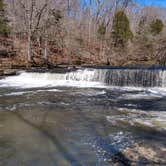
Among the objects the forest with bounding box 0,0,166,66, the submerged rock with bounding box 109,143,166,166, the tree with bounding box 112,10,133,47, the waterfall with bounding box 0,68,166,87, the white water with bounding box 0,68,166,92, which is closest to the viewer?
the submerged rock with bounding box 109,143,166,166

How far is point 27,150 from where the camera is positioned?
18.6ft

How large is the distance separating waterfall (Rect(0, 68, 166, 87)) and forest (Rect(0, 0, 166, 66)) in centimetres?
600

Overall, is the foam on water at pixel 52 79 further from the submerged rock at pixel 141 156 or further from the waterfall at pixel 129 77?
the submerged rock at pixel 141 156

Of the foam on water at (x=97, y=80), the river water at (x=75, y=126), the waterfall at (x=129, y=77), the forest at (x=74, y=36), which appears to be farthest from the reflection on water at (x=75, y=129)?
the forest at (x=74, y=36)

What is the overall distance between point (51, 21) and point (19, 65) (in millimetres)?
8826

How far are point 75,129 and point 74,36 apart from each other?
99.6 feet

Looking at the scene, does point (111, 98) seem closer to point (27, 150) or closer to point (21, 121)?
point (21, 121)

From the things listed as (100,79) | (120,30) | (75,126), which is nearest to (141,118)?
(75,126)

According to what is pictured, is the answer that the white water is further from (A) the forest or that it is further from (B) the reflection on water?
(A) the forest

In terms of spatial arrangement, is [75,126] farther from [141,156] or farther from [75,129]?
[141,156]

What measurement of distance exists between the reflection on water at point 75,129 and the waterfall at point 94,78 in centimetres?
451

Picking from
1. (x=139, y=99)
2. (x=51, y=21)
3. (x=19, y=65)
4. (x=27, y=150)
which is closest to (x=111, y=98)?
(x=139, y=99)

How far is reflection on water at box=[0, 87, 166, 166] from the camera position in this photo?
5.39 metres

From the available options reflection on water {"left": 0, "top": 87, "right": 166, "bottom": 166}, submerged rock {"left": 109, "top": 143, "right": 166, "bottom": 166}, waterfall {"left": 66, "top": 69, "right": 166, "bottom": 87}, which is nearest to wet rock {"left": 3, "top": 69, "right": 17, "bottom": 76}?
waterfall {"left": 66, "top": 69, "right": 166, "bottom": 87}
